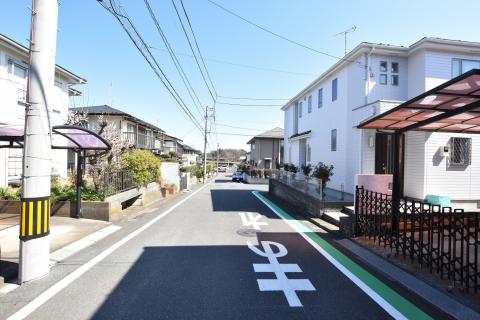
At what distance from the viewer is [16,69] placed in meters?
13.6

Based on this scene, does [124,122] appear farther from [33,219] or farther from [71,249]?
[33,219]

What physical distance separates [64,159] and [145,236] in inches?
496

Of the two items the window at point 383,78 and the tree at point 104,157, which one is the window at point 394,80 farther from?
the tree at point 104,157

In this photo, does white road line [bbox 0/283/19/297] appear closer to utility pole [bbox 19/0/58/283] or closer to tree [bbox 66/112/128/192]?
utility pole [bbox 19/0/58/283]

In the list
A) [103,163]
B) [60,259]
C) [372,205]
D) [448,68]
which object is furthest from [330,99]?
[60,259]

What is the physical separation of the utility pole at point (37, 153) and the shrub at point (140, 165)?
27.9ft

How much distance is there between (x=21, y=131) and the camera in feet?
21.0

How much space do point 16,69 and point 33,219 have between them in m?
12.2

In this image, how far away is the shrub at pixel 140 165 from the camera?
13.4 meters

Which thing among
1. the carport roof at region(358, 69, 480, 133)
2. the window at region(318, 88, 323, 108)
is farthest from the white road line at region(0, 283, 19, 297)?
the window at region(318, 88, 323, 108)

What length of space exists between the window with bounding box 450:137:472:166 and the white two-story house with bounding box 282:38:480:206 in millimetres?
165

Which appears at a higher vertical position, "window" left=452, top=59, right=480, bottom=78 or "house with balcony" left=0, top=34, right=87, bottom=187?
"window" left=452, top=59, right=480, bottom=78

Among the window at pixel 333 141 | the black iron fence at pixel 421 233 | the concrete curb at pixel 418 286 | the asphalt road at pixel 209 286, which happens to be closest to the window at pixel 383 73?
the window at pixel 333 141

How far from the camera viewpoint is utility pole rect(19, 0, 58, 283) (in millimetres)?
4605
